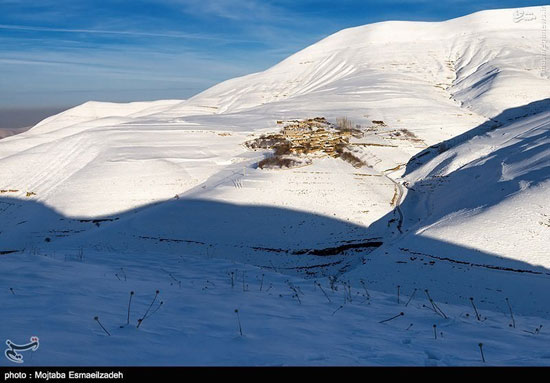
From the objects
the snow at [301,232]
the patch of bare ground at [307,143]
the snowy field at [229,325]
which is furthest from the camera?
the patch of bare ground at [307,143]

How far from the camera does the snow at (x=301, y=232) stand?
3727 millimetres

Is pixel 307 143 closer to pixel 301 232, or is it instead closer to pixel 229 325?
pixel 301 232

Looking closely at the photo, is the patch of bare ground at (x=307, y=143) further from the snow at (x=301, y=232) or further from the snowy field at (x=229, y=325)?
the snowy field at (x=229, y=325)

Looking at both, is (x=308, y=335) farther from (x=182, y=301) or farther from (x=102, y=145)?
(x=102, y=145)

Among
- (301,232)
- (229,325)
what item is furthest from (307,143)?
(229,325)

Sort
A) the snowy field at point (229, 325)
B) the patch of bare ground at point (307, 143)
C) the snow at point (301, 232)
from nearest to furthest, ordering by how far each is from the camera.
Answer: the snowy field at point (229, 325) → the snow at point (301, 232) → the patch of bare ground at point (307, 143)

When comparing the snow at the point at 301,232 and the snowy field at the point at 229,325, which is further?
the snow at the point at 301,232

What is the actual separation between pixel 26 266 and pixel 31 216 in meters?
12.9

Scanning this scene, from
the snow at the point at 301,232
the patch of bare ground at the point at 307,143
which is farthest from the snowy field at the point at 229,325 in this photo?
the patch of bare ground at the point at 307,143

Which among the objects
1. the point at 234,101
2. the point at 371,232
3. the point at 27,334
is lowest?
the point at 371,232

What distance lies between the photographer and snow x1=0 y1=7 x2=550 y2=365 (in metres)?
3.73

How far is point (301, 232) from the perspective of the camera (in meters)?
13.9

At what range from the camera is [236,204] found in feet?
50.9
